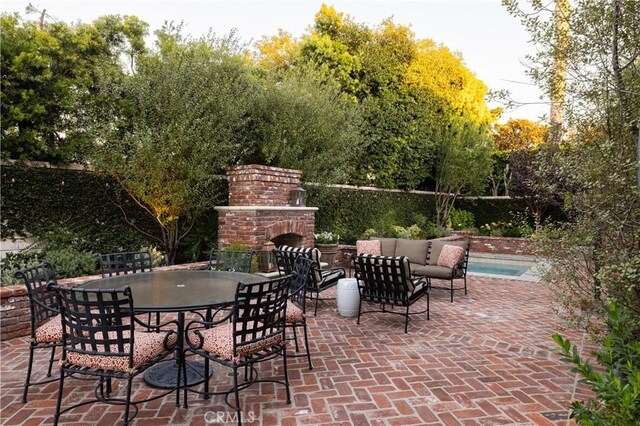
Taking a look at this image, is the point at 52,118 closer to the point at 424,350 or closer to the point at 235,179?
the point at 235,179

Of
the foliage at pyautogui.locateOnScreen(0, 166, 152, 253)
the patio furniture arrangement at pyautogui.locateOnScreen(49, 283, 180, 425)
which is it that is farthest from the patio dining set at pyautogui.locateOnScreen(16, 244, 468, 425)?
the foliage at pyautogui.locateOnScreen(0, 166, 152, 253)

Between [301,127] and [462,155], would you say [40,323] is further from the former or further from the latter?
[462,155]

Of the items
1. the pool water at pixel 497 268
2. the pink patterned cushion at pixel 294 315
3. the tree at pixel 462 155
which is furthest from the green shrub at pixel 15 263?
the tree at pixel 462 155

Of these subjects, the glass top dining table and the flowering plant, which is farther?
the flowering plant

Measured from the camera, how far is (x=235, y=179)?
7.24 meters

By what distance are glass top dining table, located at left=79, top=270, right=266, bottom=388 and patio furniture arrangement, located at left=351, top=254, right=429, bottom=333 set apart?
1746mm

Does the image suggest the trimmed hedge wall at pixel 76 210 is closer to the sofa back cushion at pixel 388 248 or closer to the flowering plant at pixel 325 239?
the flowering plant at pixel 325 239

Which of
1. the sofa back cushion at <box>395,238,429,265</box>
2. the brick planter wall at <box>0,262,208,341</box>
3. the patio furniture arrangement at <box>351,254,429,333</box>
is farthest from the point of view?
the sofa back cushion at <box>395,238,429,265</box>

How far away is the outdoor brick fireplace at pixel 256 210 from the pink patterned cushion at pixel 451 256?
2.92m

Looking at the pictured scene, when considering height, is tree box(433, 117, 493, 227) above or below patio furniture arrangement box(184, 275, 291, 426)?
above

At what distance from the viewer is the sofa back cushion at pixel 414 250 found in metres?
7.32

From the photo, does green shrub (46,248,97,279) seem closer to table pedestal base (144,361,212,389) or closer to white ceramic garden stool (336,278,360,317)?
table pedestal base (144,361,212,389)

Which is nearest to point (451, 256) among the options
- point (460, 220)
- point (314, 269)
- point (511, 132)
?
point (314, 269)

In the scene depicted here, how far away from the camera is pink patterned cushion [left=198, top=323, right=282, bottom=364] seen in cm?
285
